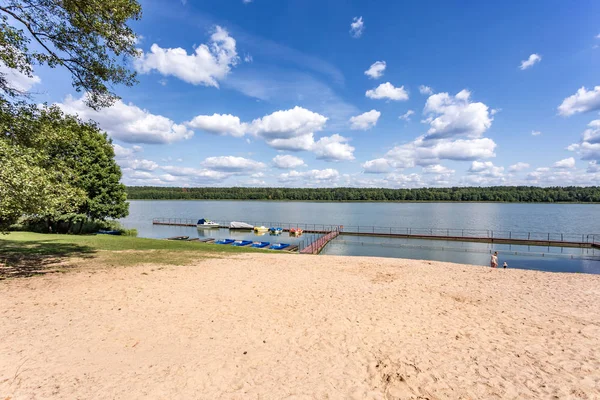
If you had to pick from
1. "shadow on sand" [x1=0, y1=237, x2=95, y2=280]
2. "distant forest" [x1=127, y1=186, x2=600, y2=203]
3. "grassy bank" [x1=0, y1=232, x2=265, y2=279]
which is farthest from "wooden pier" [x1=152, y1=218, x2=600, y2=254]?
"distant forest" [x1=127, y1=186, x2=600, y2=203]

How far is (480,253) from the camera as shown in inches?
1220

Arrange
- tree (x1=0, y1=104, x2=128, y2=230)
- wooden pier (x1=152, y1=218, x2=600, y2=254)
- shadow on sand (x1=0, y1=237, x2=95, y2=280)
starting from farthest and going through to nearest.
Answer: wooden pier (x1=152, y1=218, x2=600, y2=254) < shadow on sand (x1=0, y1=237, x2=95, y2=280) < tree (x1=0, y1=104, x2=128, y2=230)

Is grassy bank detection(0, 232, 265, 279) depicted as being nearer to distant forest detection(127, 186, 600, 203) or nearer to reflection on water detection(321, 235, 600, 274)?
reflection on water detection(321, 235, 600, 274)

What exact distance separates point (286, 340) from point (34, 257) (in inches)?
503

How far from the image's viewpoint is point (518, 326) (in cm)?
707

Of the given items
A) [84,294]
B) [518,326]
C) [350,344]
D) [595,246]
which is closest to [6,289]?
[84,294]

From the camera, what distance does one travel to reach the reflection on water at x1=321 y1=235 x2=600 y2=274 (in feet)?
81.7

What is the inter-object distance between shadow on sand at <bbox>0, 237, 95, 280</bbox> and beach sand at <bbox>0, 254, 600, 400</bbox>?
123cm

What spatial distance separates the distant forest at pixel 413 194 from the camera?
142 m

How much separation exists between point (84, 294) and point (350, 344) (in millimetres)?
7421

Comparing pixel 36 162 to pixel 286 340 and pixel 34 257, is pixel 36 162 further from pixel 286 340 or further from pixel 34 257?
pixel 286 340

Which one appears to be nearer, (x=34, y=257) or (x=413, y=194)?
(x=34, y=257)

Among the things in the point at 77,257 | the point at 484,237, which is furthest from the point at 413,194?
the point at 77,257

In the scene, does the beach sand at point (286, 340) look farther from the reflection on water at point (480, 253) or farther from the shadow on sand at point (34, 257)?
the reflection on water at point (480, 253)
